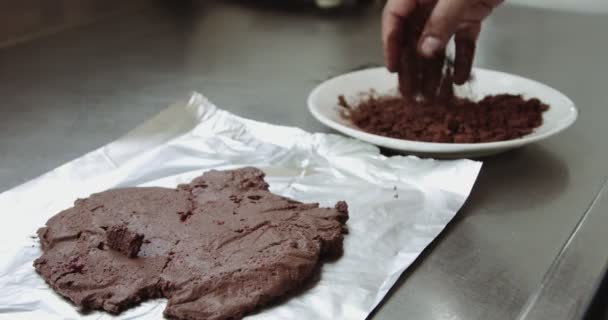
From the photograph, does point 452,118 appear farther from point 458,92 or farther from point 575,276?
point 575,276

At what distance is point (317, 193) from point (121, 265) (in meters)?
0.40

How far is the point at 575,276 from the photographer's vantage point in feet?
2.95

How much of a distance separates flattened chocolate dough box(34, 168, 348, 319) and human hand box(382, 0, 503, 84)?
1.37 ft

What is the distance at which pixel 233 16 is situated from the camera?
2391 mm

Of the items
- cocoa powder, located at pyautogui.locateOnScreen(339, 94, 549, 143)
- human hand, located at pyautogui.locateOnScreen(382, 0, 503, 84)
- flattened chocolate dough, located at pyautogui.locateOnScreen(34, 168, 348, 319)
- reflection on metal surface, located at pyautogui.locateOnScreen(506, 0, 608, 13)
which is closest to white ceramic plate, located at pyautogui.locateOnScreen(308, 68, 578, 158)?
cocoa powder, located at pyautogui.locateOnScreen(339, 94, 549, 143)

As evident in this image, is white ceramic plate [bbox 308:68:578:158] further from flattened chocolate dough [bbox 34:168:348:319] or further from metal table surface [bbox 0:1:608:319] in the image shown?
flattened chocolate dough [bbox 34:168:348:319]

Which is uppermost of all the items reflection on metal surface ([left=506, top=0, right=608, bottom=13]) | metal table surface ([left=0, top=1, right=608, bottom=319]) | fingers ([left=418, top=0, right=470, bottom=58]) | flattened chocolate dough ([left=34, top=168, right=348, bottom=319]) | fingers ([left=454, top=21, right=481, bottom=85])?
fingers ([left=418, top=0, right=470, bottom=58])

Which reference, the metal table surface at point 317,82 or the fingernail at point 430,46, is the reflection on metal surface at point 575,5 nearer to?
the metal table surface at point 317,82

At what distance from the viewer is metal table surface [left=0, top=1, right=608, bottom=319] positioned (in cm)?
93

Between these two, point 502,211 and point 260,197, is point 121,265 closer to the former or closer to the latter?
point 260,197

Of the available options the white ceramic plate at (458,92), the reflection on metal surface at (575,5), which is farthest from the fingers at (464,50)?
the reflection on metal surface at (575,5)

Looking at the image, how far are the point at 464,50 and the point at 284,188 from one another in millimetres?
494

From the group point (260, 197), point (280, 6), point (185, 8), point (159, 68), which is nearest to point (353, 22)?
point (280, 6)

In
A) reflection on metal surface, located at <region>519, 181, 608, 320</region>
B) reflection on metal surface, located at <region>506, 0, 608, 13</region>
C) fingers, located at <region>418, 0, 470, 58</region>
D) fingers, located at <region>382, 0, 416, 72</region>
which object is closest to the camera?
reflection on metal surface, located at <region>519, 181, 608, 320</region>
